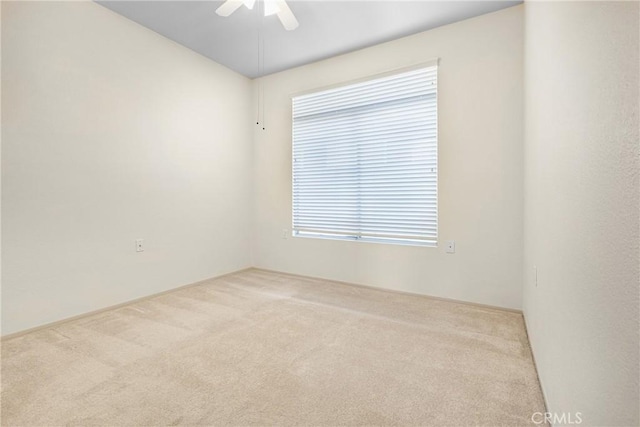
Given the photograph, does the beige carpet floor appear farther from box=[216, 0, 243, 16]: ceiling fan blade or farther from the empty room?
box=[216, 0, 243, 16]: ceiling fan blade

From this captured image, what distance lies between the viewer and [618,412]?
648 millimetres

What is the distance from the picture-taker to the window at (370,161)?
3059mm

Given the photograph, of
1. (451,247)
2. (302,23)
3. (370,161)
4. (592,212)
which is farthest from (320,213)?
(592,212)

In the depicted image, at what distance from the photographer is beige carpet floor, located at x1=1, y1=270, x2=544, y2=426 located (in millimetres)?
1418

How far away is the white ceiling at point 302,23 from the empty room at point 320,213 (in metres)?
0.03

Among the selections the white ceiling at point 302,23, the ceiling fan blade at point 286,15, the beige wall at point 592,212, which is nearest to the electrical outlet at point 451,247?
the beige wall at point 592,212

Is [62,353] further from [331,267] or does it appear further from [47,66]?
[331,267]

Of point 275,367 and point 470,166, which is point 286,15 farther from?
point 275,367

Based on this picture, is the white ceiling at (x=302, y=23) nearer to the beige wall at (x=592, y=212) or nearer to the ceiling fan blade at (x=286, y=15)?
the ceiling fan blade at (x=286, y=15)

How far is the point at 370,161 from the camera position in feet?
11.1

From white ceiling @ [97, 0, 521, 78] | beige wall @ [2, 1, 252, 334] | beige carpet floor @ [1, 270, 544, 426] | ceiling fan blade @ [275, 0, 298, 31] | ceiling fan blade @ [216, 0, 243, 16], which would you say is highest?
white ceiling @ [97, 0, 521, 78]

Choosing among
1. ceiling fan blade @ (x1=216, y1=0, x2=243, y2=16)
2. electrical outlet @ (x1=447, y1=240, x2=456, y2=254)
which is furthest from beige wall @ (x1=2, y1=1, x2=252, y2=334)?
electrical outlet @ (x1=447, y1=240, x2=456, y2=254)

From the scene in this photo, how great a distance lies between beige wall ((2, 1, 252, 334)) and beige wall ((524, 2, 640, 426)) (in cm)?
325

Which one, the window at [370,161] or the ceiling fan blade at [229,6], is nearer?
the ceiling fan blade at [229,6]
